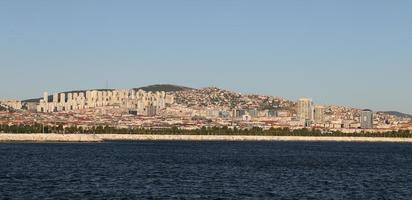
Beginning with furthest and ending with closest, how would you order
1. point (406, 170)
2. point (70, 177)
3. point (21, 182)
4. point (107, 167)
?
point (406, 170)
point (107, 167)
point (70, 177)
point (21, 182)

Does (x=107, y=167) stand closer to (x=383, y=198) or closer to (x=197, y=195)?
(x=197, y=195)

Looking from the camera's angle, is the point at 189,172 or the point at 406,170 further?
the point at 406,170

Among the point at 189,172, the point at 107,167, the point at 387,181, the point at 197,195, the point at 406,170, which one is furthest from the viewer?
the point at 406,170

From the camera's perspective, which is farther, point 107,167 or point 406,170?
point 406,170

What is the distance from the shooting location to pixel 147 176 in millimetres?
74875

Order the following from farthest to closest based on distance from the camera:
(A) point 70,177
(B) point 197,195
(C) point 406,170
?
(C) point 406,170 → (A) point 70,177 → (B) point 197,195

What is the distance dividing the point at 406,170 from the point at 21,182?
1998 inches

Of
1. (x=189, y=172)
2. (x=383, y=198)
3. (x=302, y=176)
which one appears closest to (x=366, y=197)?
(x=383, y=198)

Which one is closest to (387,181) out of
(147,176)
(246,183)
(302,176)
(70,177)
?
(302,176)

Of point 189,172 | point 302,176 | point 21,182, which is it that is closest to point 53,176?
point 21,182

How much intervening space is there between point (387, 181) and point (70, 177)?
31.1 m

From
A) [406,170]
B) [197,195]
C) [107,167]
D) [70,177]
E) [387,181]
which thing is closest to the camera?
[197,195]

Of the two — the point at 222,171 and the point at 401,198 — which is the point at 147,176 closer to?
the point at 222,171

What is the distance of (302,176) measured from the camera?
7944cm
